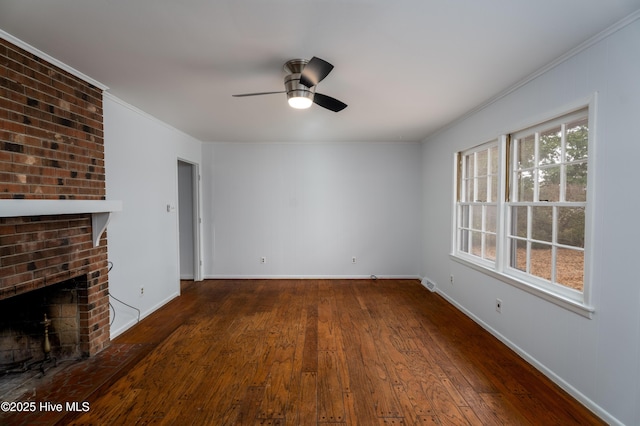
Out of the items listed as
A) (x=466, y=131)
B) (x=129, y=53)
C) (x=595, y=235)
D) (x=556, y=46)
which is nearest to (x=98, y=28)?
(x=129, y=53)

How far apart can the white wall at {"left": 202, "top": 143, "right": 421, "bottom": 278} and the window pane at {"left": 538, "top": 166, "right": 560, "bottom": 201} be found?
2756mm

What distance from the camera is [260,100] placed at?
3.06m

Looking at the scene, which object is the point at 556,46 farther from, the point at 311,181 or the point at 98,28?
the point at 311,181

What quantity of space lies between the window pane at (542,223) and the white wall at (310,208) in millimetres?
2690

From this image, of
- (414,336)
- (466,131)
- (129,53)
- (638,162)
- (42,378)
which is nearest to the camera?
(638,162)

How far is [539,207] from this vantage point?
2568 mm

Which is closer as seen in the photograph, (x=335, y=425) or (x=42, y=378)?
(x=335, y=425)

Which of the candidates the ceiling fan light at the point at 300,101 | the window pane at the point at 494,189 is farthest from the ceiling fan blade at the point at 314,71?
the window pane at the point at 494,189

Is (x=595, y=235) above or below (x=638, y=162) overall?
below

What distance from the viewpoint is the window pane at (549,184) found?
7.81 feet

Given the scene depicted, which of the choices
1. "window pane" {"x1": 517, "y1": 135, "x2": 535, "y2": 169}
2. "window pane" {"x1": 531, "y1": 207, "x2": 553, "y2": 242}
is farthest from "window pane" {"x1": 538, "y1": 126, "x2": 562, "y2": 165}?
"window pane" {"x1": 531, "y1": 207, "x2": 553, "y2": 242}

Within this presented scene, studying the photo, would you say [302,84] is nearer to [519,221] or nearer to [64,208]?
[64,208]

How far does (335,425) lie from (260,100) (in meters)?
2.92

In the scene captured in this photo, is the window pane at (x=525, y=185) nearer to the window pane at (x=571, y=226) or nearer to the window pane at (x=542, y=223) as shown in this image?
the window pane at (x=542, y=223)
